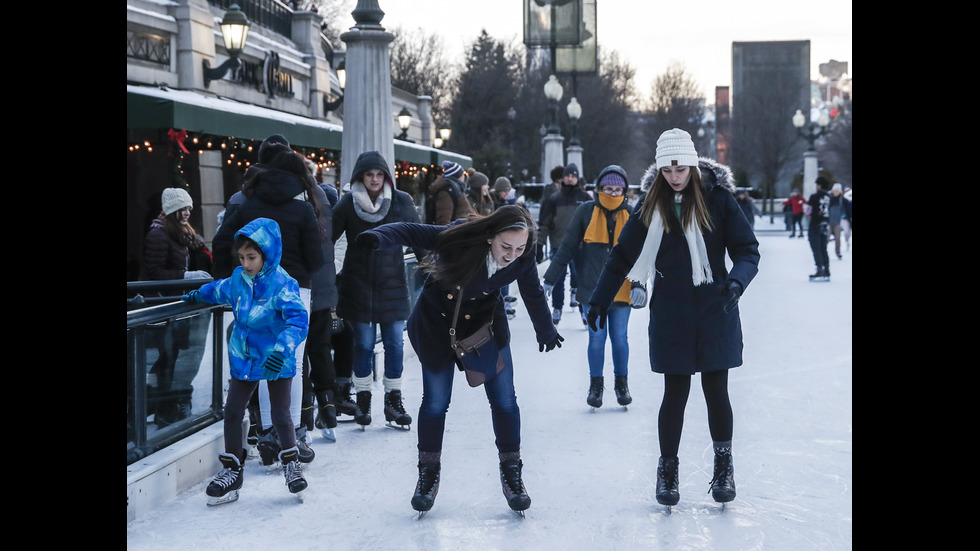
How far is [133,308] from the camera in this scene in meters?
4.76

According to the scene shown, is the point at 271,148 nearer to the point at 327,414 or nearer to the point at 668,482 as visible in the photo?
the point at 327,414

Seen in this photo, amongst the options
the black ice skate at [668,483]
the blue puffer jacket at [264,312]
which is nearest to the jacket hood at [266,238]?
the blue puffer jacket at [264,312]

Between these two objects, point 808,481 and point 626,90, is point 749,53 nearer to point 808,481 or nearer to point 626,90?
point 626,90

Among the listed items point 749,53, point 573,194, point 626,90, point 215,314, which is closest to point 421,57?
point 626,90

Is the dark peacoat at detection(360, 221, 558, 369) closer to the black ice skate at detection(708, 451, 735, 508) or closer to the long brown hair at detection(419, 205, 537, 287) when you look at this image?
the long brown hair at detection(419, 205, 537, 287)

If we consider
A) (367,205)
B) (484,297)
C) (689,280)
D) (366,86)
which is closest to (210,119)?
(366,86)

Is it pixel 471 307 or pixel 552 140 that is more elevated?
pixel 552 140

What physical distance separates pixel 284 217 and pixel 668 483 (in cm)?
220

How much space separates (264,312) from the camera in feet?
15.1

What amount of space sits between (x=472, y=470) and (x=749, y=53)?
250ft

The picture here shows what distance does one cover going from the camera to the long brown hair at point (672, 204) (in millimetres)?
4426

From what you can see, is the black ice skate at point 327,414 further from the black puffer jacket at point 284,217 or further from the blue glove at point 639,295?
the blue glove at point 639,295
